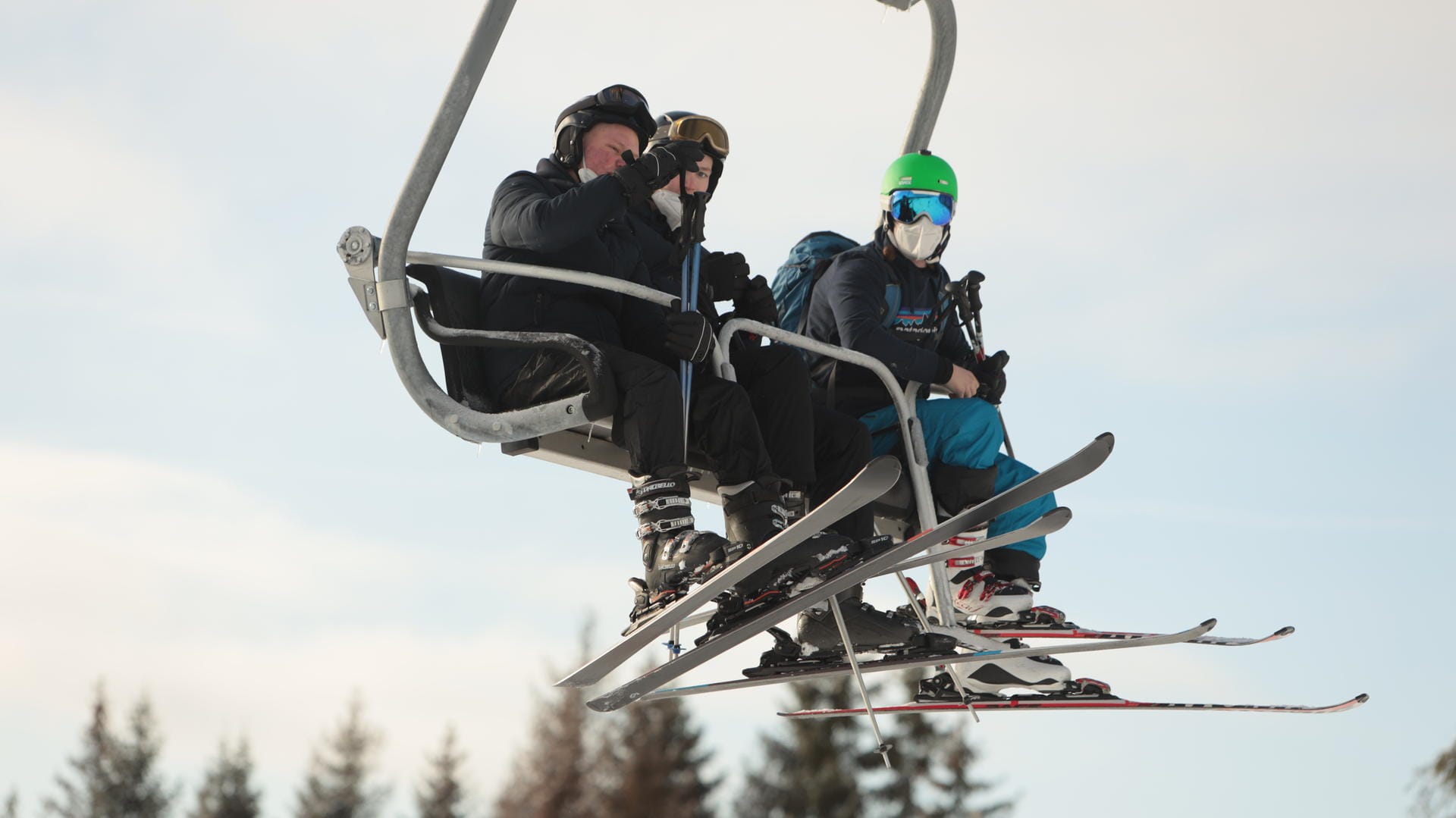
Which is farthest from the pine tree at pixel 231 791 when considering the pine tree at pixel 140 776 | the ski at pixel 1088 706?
the ski at pixel 1088 706

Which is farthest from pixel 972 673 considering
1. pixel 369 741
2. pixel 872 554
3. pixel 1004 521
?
pixel 369 741

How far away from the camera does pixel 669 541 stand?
5.19m

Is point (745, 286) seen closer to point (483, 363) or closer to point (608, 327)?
point (608, 327)

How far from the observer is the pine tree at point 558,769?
41.1 m

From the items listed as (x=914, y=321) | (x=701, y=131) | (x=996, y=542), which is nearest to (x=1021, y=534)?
(x=996, y=542)

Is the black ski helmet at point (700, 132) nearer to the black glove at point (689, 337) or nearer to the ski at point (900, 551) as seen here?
the black glove at point (689, 337)

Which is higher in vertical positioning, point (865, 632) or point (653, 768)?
point (653, 768)

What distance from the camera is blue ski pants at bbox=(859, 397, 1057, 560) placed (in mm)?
6320

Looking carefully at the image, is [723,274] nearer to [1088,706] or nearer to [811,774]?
[1088,706]

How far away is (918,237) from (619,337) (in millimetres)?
1415

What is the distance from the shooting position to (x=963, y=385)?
20.9ft

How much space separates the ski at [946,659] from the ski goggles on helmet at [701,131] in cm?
201

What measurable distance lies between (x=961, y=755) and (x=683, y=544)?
38180mm

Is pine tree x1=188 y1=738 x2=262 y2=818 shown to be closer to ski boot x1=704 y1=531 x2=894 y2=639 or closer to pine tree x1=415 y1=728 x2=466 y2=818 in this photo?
pine tree x1=415 y1=728 x2=466 y2=818
